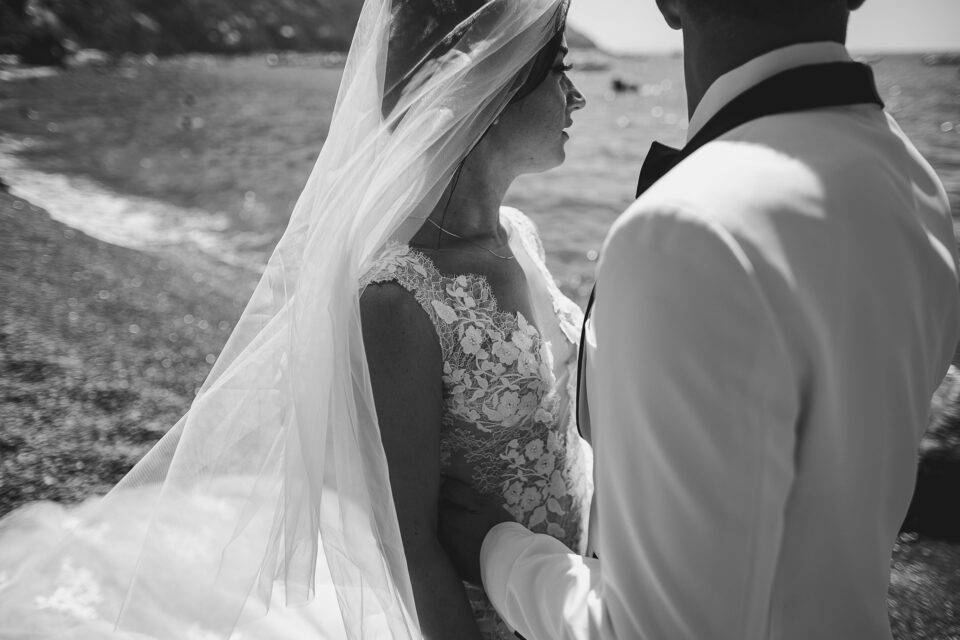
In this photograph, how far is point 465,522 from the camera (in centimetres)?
181

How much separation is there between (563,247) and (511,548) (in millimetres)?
9615

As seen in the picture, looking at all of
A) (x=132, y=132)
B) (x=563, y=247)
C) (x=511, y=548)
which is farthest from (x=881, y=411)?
(x=132, y=132)

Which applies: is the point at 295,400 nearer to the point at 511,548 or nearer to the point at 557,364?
the point at 511,548

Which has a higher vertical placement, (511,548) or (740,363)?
(740,363)

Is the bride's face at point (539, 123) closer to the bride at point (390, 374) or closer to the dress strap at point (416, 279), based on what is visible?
the bride at point (390, 374)

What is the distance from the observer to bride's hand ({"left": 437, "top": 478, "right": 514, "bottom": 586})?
5.74 ft

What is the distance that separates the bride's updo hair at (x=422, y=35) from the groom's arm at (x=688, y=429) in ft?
3.43

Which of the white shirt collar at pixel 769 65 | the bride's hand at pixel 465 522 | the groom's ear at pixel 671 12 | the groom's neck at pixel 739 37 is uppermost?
the groom's ear at pixel 671 12

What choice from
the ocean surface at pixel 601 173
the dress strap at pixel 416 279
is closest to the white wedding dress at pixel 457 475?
the dress strap at pixel 416 279

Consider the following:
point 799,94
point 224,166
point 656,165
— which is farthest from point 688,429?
point 224,166

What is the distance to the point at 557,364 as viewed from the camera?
6.89 feet

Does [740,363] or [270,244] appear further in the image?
[270,244]

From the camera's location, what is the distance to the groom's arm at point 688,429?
918mm

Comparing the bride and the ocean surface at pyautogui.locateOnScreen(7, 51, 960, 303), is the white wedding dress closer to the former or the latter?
the bride
